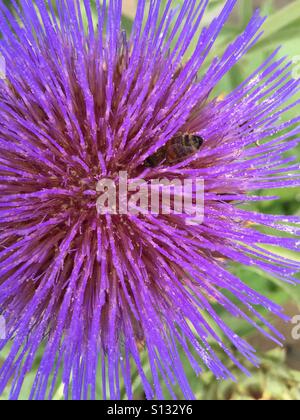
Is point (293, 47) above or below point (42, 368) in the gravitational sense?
above

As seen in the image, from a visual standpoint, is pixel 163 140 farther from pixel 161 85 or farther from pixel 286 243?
pixel 286 243
